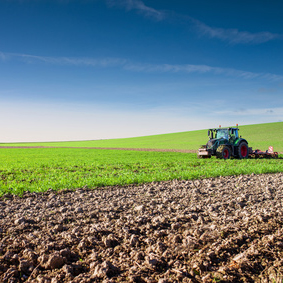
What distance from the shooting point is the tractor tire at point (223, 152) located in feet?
69.5

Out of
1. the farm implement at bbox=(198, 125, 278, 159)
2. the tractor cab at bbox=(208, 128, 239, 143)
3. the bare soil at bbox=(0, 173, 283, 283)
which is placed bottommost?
the bare soil at bbox=(0, 173, 283, 283)

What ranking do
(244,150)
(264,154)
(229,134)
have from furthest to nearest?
1. (264,154)
2. (244,150)
3. (229,134)

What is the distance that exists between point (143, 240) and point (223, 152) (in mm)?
17669

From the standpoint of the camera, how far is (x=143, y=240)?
4770 mm

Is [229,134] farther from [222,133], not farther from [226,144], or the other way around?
[226,144]

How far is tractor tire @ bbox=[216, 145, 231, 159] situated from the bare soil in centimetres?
1375

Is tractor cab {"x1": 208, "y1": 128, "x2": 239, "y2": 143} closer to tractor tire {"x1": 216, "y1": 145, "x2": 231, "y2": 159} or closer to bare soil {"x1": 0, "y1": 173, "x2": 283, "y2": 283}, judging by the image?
tractor tire {"x1": 216, "y1": 145, "x2": 231, "y2": 159}

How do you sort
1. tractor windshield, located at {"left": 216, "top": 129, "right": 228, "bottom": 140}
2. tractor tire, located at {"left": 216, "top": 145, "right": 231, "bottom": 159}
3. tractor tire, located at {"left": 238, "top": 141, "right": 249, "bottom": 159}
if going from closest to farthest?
1. tractor tire, located at {"left": 216, "top": 145, "right": 231, "bottom": 159}
2. tractor windshield, located at {"left": 216, "top": 129, "right": 228, "bottom": 140}
3. tractor tire, located at {"left": 238, "top": 141, "right": 249, "bottom": 159}

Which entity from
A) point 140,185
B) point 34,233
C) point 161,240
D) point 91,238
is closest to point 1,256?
point 34,233

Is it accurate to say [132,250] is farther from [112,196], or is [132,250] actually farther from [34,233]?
[112,196]

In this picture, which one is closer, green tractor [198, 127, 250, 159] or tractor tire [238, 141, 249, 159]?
green tractor [198, 127, 250, 159]

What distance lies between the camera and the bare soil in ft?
12.3

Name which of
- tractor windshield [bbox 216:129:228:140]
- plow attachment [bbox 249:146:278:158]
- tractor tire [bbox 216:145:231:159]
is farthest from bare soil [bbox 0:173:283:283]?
plow attachment [bbox 249:146:278:158]

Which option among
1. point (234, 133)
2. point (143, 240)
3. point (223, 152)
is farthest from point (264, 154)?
point (143, 240)
